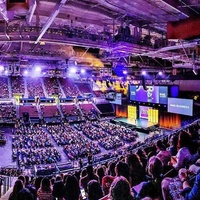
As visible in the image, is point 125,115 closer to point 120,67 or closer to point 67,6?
point 120,67

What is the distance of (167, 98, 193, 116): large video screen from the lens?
2188 centimetres

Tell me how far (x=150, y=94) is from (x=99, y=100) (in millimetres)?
13500

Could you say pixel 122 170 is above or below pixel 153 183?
below

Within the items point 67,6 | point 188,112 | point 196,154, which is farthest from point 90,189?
point 188,112

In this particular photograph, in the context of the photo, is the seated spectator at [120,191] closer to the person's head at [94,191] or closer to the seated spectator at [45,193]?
the person's head at [94,191]

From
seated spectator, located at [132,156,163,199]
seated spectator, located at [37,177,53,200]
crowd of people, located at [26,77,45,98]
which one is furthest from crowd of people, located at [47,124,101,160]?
seated spectator, located at [132,156,163,199]

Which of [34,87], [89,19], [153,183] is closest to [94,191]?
[153,183]

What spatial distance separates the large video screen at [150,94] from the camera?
2462cm

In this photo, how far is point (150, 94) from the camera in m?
26.2

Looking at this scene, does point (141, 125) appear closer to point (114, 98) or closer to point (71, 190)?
point (114, 98)

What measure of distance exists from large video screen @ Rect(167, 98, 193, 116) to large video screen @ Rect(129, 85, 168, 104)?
0.85 m

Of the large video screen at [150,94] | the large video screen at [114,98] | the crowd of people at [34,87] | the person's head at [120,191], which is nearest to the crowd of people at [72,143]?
the large video screen at [150,94]

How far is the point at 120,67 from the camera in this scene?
16312 millimetres

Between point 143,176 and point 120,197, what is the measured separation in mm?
2349
